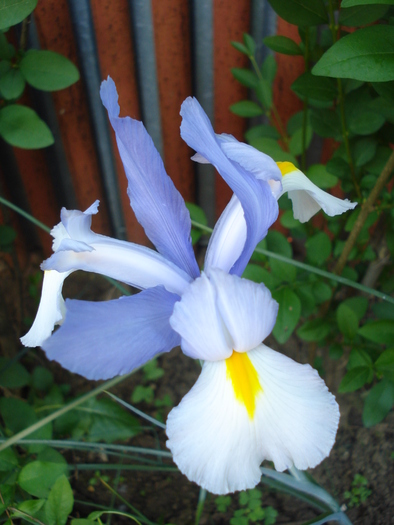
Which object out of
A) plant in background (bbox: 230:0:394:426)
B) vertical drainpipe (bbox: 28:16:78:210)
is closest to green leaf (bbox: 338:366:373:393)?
plant in background (bbox: 230:0:394:426)

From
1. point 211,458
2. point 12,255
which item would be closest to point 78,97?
point 12,255

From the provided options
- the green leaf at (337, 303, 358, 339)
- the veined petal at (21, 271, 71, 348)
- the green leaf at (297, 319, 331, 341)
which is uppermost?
the veined petal at (21, 271, 71, 348)

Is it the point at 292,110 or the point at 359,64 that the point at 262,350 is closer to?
the point at 359,64

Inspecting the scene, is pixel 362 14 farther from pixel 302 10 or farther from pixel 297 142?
pixel 297 142

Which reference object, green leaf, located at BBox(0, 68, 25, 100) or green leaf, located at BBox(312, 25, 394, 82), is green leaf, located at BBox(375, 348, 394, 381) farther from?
green leaf, located at BBox(0, 68, 25, 100)

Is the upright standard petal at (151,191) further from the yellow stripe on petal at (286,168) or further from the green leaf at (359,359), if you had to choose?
the green leaf at (359,359)

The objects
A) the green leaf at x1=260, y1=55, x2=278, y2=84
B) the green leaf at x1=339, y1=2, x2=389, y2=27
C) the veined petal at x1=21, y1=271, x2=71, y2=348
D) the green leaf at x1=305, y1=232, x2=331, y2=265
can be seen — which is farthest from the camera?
the green leaf at x1=260, y1=55, x2=278, y2=84
